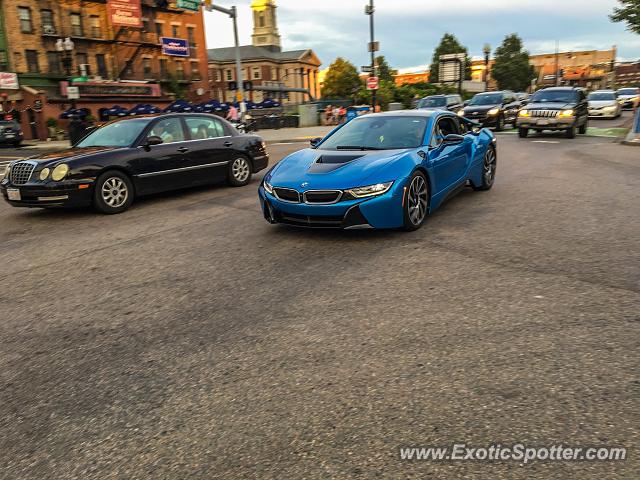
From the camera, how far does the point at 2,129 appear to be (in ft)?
92.3

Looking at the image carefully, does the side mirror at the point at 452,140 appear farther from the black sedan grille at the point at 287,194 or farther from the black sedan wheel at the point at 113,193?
the black sedan wheel at the point at 113,193

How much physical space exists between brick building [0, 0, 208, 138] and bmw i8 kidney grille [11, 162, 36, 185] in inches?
1237

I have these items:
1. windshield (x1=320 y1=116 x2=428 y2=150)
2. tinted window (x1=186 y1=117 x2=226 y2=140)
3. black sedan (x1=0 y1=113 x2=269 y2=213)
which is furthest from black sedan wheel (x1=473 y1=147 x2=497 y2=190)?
tinted window (x1=186 y1=117 x2=226 y2=140)

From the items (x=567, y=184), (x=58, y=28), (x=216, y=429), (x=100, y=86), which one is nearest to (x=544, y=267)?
(x=216, y=429)

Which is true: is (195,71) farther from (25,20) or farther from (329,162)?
(329,162)

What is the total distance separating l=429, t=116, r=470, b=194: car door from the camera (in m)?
6.67

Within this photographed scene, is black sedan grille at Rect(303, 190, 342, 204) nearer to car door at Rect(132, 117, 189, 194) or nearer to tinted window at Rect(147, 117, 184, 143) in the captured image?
car door at Rect(132, 117, 189, 194)

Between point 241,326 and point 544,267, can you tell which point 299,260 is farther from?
point 544,267

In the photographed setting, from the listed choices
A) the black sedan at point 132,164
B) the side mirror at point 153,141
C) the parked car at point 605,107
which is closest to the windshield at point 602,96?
the parked car at point 605,107

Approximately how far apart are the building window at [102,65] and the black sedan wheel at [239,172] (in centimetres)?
4219

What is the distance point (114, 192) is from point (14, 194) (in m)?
1.38

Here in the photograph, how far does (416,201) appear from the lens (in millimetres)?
6219

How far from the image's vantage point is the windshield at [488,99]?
24.2m

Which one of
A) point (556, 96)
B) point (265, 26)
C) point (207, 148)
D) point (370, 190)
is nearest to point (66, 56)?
point (556, 96)
